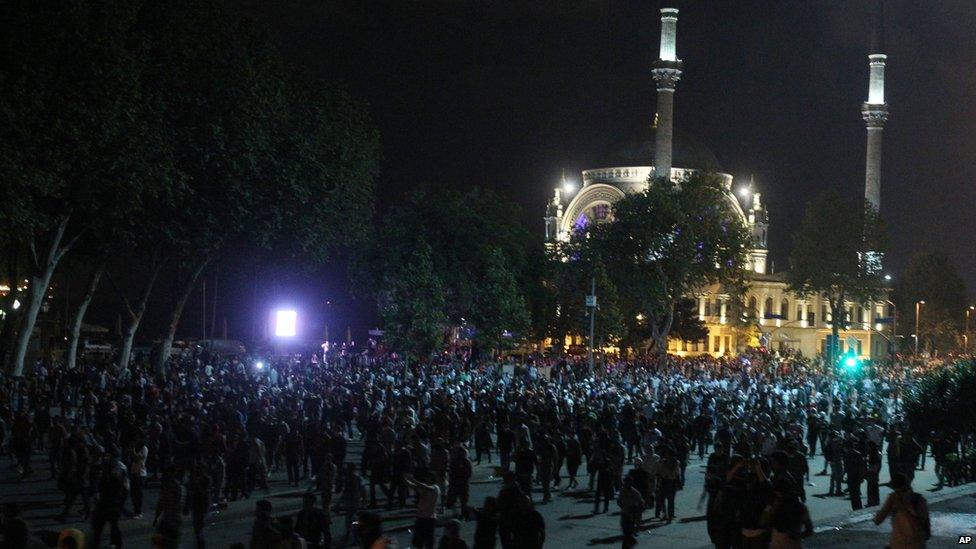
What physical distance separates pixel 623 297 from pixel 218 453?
2132 inches

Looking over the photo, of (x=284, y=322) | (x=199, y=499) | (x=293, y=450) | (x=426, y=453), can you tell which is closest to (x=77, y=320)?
(x=284, y=322)

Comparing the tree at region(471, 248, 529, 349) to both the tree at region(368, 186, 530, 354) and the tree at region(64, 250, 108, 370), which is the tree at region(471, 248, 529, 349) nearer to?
the tree at region(368, 186, 530, 354)

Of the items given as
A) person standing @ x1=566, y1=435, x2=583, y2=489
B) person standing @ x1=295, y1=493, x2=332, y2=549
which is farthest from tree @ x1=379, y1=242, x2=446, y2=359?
person standing @ x1=295, y1=493, x2=332, y2=549

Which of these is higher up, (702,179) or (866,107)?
(866,107)

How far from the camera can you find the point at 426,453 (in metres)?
19.3

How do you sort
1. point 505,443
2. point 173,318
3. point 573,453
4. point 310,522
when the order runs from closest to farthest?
point 310,522 < point 573,453 < point 505,443 < point 173,318

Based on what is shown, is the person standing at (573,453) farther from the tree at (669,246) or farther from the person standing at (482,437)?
the tree at (669,246)

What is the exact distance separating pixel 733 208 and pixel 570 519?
3389 inches

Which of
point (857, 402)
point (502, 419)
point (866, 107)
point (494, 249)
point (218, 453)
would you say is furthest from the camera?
point (866, 107)

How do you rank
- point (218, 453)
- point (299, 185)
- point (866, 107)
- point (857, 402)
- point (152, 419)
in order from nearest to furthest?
point (218, 453)
point (152, 419)
point (857, 402)
point (299, 185)
point (866, 107)

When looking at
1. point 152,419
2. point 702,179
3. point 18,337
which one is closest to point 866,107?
point 702,179

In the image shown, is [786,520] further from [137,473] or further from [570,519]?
[137,473]

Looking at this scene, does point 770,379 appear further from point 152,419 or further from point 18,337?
point 152,419

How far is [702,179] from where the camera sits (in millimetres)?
68062
